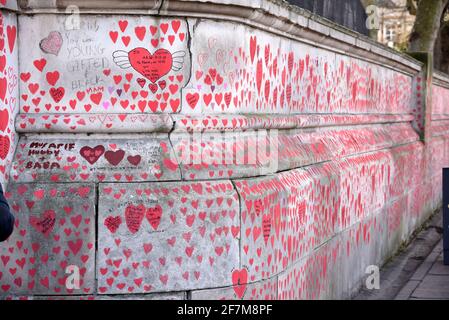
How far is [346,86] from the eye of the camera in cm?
754

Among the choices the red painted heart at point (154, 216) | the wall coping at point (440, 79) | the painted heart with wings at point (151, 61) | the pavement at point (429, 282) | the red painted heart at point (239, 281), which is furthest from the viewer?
the wall coping at point (440, 79)

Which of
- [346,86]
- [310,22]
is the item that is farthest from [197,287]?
[346,86]

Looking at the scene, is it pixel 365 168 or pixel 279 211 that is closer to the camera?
pixel 279 211

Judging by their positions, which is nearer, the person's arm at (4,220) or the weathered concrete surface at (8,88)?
the person's arm at (4,220)

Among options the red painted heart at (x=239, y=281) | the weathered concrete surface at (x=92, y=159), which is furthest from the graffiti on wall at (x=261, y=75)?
the red painted heart at (x=239, y=281)

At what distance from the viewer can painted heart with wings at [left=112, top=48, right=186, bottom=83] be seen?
14.6ft

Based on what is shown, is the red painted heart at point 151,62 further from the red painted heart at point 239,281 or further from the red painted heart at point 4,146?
the red painted heart at point 239,281

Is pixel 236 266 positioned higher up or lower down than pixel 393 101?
lower down

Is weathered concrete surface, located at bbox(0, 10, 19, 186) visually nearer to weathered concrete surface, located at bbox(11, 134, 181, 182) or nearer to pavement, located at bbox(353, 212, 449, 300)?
weathered concrete surface, located at bbox(11, 134, 181, 182)

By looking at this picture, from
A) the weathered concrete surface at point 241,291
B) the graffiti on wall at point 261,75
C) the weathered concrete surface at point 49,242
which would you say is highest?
the graffiti on wall at point 261,75

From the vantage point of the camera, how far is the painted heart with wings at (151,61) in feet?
14.6

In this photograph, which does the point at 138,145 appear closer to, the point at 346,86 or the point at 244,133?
the point at 244,133
